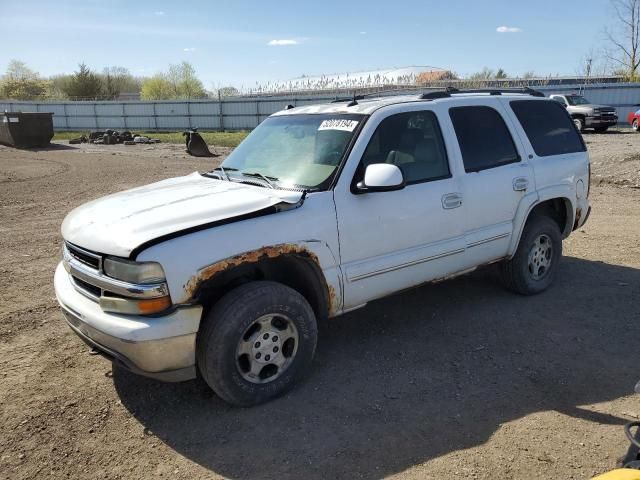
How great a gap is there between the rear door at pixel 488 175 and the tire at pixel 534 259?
29cm

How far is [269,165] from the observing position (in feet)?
13.7

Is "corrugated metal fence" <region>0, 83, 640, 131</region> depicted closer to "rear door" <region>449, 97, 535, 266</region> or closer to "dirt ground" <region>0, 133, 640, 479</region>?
"rear door" <region>449, 97, 535, 266</region>

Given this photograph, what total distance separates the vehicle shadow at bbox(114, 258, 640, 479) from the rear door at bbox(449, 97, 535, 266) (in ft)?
2.35

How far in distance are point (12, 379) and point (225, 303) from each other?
188 centimetres

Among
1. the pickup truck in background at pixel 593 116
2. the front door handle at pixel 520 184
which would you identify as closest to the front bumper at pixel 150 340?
the front door handle at pixel 520 184

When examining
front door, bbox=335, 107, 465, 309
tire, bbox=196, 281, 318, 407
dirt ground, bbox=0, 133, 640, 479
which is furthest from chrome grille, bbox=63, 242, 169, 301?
front door, bbox=335, 107, 465, 309

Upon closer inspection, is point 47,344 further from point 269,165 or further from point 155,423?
point 269,165

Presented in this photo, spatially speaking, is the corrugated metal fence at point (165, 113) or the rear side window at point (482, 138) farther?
the corrugated metal fence at point (165, 113)

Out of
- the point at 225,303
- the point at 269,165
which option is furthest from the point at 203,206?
the point at 269,165

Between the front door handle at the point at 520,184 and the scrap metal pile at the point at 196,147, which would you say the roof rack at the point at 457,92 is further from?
the scrap metal pile at the point at 196,147

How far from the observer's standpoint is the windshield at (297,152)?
3.84m

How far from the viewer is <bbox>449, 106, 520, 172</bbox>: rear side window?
Result: 14.8 ft

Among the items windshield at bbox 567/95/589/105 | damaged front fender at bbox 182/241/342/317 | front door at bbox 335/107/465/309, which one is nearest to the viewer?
damaged front fender at bbox 182/241/342/317

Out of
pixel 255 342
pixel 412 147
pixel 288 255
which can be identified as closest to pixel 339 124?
pixel 412 147
